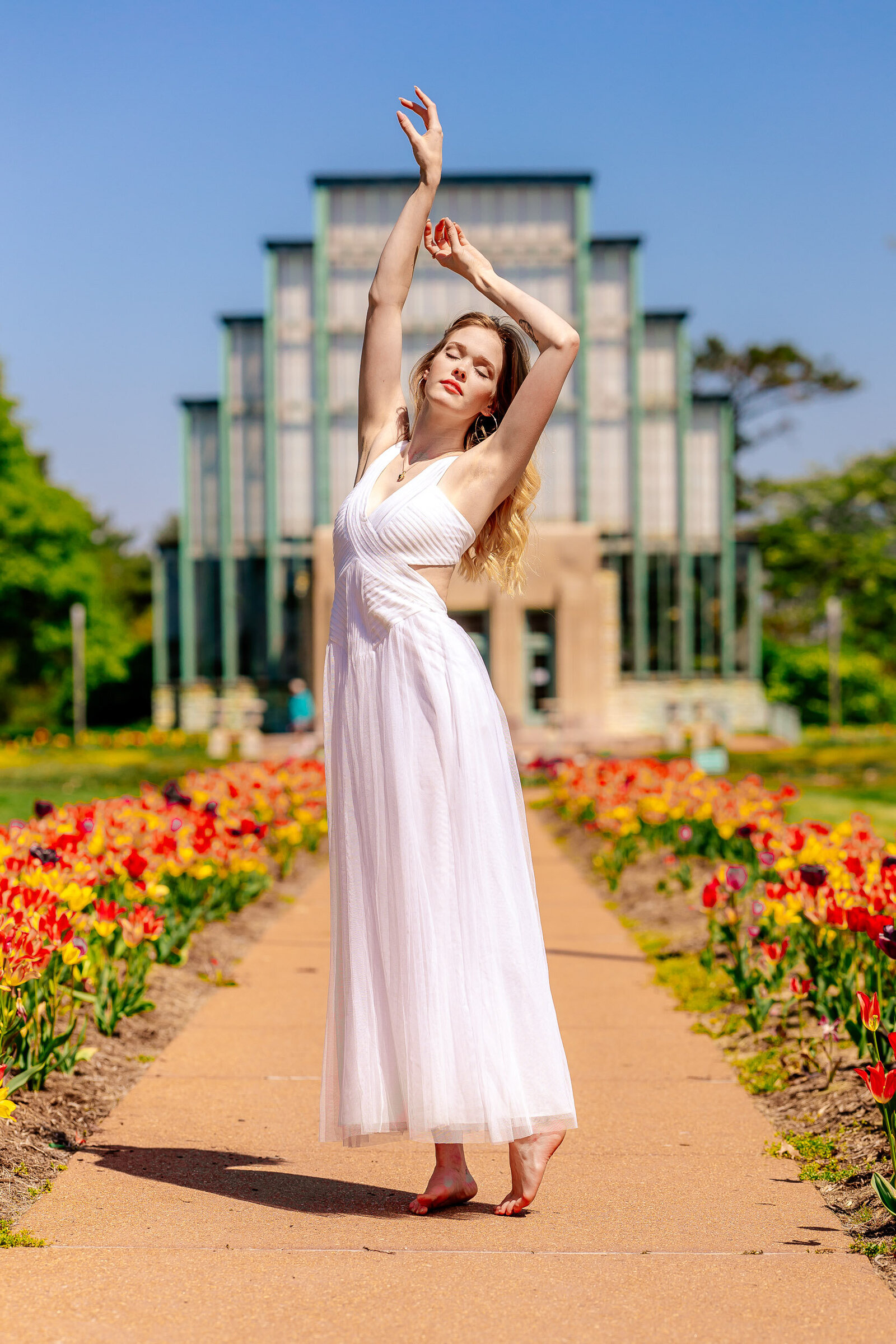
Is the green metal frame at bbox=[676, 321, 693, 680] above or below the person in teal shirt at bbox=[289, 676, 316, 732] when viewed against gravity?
above

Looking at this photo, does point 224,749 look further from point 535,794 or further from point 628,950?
point 628,950

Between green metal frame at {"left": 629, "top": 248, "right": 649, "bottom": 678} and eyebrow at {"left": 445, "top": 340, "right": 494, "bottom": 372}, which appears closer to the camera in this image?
eyebrow at {"left": 445, "top": 340, "right": 494, "bottom": 372}

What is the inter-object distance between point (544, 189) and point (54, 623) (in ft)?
50.4

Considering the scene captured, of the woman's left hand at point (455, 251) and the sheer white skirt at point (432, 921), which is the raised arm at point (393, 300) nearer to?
the woman's left hand at point (455, 251)

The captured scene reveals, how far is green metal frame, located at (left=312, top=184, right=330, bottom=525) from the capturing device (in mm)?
31219

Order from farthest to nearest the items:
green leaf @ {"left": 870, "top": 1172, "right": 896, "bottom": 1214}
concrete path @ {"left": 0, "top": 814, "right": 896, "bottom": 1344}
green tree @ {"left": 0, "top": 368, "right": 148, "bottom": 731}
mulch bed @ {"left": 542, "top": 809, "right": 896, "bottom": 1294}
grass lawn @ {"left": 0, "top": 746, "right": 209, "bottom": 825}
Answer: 1. green tree @ {"left": 0, "top": 368, "right": 148, "bottom": 731}
2. grass lawn @ {"left": 0, "top": 746, "right": 209, "bottom": 825}
3. mulch bed @ {"left": 542, "top": 809, "right": 896, "bottom": 1294}
4. green leaf @ {"left": 870, "top": 1172, "right": 896, "bottom": 1214}
5. concrete path @ {"left": 0, "top": 814, "right": 896, "bottom": 1344}

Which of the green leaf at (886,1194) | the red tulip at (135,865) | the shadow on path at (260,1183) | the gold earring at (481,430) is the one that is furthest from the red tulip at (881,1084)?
the red tulip at (135,865)

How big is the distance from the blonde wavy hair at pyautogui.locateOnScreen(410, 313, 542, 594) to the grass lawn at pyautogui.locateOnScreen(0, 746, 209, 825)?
28.9ft

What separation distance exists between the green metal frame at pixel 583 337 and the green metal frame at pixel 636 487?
0.96 meters

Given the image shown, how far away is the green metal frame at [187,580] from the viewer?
32.1 meters

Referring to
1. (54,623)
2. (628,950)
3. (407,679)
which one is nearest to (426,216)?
(407,679)

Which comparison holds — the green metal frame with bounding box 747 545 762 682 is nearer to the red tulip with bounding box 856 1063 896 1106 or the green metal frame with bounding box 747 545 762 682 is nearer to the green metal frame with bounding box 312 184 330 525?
the green metal frame with bounding box 312 184 330 525

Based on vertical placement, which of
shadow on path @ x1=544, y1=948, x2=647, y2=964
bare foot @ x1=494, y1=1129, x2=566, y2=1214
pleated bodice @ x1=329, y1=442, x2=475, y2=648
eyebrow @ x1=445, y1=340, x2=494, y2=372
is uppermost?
eyebrow @ x1=445, y1=340, x2=494, y2=372

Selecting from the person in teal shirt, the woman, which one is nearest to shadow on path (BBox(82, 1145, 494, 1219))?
the woman
